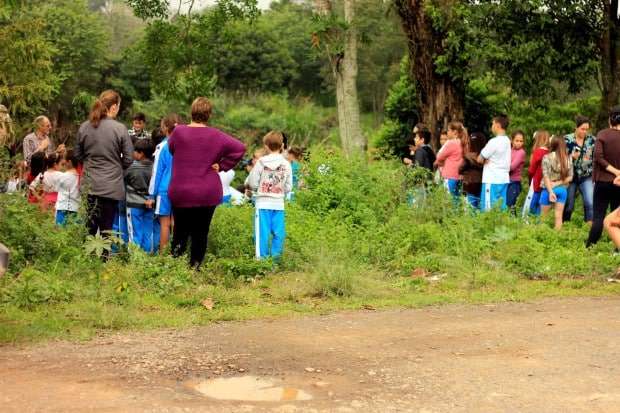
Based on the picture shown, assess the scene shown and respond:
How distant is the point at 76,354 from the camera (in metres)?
6.85

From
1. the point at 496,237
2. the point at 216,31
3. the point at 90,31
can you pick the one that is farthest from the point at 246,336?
the point at 90,31

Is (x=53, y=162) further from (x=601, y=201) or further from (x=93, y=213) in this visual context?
(x=601, y=201)

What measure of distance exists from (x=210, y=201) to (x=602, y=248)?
15.7 ft

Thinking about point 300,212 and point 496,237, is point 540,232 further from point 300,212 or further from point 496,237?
point 300,212

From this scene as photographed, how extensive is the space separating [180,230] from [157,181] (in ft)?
2.85

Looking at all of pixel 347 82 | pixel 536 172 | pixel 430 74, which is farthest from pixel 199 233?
pixel 347 82

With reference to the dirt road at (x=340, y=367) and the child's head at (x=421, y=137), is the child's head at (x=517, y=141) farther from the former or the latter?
the dirt road at (x=340, y=367)

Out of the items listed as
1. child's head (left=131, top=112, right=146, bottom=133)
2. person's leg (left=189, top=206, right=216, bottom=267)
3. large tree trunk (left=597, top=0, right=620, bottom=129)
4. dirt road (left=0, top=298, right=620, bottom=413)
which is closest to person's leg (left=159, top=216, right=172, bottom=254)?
person's leg (left=189, top=206, right=216, bottom=267)

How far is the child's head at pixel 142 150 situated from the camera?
438 inches

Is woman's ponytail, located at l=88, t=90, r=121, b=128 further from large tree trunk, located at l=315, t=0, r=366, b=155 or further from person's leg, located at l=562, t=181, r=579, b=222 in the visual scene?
large tree trunk, located at l=315, t=0, r=366, b=155

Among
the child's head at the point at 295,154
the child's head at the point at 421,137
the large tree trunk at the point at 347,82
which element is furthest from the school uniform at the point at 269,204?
the large tree trunk at the point at 347,82

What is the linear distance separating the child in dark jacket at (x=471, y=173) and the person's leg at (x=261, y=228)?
4097 mm

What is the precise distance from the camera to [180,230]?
9984 mm

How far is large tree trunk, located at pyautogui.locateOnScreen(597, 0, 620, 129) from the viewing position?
1767 cm
